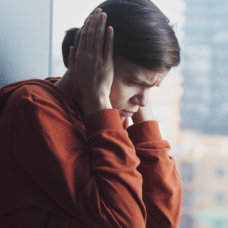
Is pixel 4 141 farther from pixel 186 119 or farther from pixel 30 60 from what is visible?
pixel 186 119

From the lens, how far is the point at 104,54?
0.72 meters

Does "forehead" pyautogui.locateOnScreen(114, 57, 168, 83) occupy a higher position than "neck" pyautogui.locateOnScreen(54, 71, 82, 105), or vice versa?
"forehead" pyautogui.locateOnScreen(114, 57, 168, 83)

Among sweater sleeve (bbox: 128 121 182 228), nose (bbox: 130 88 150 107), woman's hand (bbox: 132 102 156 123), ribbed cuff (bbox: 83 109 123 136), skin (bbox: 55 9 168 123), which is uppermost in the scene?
skin (bbox: 55 9 168 123)

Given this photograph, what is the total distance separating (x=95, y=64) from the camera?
72 centimetres

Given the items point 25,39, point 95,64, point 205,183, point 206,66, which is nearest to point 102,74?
point 95,64

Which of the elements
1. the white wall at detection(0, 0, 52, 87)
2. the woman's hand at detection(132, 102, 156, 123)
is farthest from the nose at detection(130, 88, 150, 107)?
the white wall at detection(0, 0, 52, 87)

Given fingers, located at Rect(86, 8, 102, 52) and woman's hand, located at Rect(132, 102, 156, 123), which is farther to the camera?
woman's hand, located at Rect(132, 102, 156, 123)

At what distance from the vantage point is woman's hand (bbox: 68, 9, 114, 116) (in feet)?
2.32

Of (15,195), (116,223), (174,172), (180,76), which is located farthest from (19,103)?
(180,76)

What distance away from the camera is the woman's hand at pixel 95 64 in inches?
27.9

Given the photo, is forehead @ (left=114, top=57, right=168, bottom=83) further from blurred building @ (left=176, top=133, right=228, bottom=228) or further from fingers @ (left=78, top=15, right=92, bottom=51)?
blurred building @ (left=176, top=133, right=228, bottom=228)

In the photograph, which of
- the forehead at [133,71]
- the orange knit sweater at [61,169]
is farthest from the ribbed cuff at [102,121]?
the forehead at [133,71]

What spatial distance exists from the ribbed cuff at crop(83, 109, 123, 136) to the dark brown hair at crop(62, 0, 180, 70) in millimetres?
133

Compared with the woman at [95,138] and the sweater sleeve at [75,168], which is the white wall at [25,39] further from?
the sweater sleeve at [75,168]
